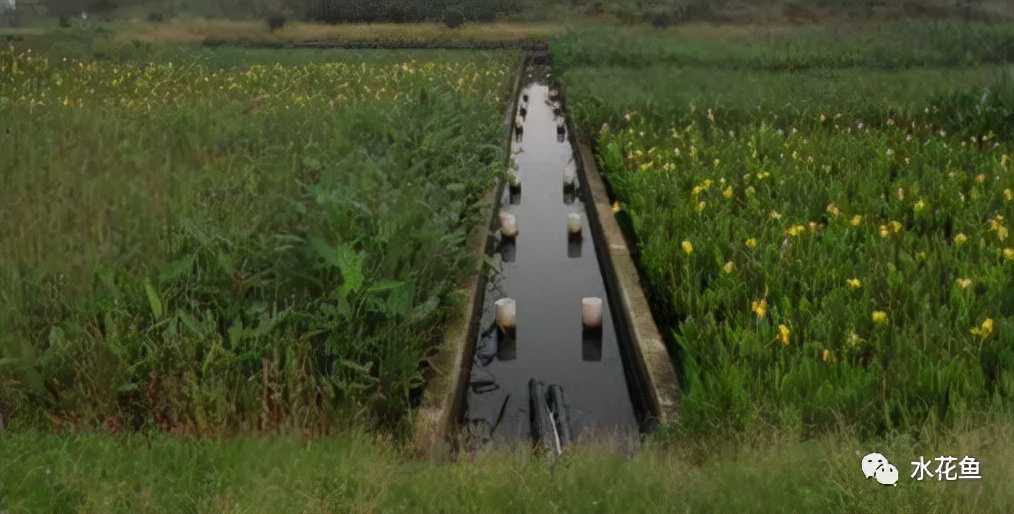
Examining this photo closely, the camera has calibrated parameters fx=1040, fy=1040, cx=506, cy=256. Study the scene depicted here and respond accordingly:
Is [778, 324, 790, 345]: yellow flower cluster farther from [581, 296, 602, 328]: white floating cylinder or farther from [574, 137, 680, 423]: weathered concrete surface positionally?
[581, 296, 602, 328]: white floating cylinder

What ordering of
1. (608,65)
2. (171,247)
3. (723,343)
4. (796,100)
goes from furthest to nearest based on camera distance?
(608,65), (796,100), (171,247), (723,343)

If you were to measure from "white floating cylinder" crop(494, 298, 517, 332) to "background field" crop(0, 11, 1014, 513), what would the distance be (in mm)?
359

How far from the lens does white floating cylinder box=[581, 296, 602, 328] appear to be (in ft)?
20.2

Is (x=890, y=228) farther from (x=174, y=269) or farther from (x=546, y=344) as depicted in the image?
(x=174, y=269)

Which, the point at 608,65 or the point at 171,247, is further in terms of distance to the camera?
the point at 608,65

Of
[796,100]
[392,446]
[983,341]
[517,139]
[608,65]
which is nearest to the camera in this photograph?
[392,446]

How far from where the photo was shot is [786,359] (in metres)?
4.36

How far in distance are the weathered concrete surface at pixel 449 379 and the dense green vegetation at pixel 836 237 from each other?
0.97 m

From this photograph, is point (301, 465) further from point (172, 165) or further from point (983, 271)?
point (172, 165)

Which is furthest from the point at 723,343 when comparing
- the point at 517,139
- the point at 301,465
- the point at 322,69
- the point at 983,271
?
the point at 322,69

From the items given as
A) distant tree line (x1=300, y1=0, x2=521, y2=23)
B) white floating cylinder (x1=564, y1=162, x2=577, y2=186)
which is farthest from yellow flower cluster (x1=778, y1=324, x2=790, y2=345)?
distant tree line (x1=300, y1=0, x2=521, y2=23)

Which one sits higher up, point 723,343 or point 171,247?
point 171,247

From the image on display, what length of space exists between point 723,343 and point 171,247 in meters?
2.74

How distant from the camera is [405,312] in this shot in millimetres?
4609
